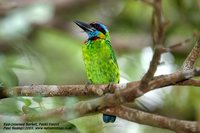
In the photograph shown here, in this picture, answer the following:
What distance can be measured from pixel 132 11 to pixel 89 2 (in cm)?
44

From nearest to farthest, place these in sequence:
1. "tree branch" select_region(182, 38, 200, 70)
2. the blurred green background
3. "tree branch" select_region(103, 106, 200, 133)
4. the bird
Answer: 1. "tree branch" select_region(103, 106, 200, 133)
2. "tree branch" select_region(182, 38, 200, 70)
3. the bird
4. the blurred green background

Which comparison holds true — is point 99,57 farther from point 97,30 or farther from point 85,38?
Result: point 85,38

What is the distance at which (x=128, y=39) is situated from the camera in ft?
14.3

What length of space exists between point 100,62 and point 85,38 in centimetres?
114

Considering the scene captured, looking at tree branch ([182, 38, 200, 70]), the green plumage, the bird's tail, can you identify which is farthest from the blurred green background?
tree branch ([182, 38, 200, 70])

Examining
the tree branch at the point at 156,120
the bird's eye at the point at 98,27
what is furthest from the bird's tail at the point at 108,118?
the bird's eye at the point at 98,27

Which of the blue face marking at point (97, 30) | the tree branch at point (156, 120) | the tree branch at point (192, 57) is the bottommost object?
the tree branch at point (156, 120)

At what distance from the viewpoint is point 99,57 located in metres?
3.05

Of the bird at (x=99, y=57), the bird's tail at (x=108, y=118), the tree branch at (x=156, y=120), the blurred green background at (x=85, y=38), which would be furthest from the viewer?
the blurred green background at (x=85, y=38)

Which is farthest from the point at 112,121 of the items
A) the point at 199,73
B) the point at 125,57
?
the point at 125,57

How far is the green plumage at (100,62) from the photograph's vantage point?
117 inches

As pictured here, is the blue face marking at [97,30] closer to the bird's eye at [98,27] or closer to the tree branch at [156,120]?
the bird's eye at [98,27]

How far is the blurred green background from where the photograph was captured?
3.35m

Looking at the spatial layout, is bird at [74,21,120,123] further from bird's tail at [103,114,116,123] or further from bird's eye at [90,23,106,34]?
Answer: bird's tail at [103,114,116,123]
